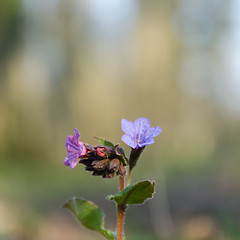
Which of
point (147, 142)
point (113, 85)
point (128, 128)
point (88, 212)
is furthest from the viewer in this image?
point (113, 85)

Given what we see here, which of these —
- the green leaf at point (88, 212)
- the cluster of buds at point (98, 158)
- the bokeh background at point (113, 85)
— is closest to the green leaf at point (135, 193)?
the cluster of buds at point (98, 158)

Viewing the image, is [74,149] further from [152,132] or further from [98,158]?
[152,132]

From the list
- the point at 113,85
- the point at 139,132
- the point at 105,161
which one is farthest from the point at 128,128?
the point at 113,85

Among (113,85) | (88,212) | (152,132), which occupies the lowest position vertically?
(88,212)

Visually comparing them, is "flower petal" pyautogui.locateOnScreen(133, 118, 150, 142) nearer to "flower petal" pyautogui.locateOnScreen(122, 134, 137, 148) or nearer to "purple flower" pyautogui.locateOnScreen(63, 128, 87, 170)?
"flower petal" pyautogui.locateOnScreen(122, 134, 137, 148)

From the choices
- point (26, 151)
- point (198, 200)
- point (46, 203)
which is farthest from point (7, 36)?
point (198, 200)

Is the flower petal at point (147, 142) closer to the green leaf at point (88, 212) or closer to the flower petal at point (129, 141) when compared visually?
the flower petal at point (129, 141)

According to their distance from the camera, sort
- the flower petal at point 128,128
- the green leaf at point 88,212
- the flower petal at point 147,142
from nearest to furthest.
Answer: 1. the flower petal at point 147,142
2. the flower petal at point 128,128
3. the green leaf at point 88,212
